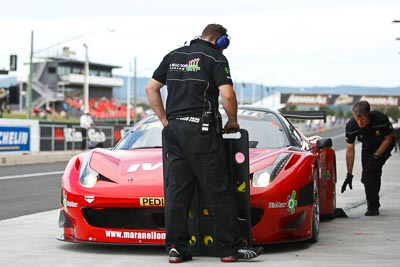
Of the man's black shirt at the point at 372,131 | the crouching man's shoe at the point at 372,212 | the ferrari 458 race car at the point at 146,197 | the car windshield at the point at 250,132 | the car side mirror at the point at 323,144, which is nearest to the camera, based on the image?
the ferrari 458 race car at the point at 146,197

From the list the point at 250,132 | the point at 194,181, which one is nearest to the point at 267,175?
the point at 194,181

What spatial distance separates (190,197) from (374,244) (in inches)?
77.4

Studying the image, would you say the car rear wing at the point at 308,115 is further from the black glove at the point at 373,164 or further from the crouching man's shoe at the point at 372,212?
the crouching man's shoe at the point at 372,212

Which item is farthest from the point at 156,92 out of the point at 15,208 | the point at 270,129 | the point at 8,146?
the point at 8,146

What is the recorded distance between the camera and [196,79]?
6703 millimetres

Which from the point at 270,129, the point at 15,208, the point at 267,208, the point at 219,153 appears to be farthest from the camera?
the point at 15,208

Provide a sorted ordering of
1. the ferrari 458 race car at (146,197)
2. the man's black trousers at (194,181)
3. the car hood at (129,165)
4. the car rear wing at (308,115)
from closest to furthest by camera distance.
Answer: the man's black trousers at (194,181), the ferrari 458 race car at (146,197), the car hood at (129,165), the car rear wing at (308,115)

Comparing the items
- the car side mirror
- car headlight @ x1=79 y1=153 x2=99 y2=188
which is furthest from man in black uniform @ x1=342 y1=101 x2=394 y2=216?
car headlight @ x1=79 y1=153 x2=99 y2=188

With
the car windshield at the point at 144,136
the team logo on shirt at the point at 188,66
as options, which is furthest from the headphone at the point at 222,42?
the car windshield at the point at 144,136

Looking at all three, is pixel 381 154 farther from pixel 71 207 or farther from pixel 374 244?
pixel 71 207

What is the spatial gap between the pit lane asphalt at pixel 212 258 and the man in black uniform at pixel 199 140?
0.66ft

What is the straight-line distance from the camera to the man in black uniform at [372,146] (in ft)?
36.2

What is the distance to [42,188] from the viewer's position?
16391 millimetres

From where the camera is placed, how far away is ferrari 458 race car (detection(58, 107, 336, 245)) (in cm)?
725
